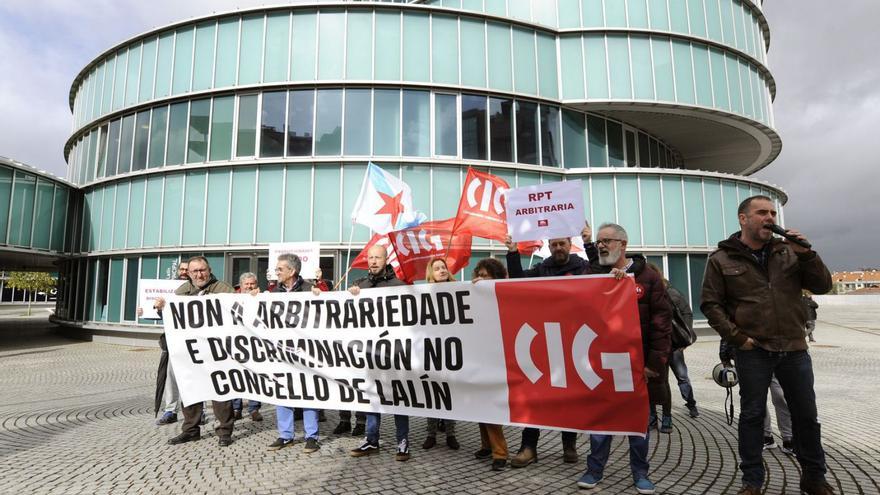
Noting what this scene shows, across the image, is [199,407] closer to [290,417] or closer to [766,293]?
[290,417]

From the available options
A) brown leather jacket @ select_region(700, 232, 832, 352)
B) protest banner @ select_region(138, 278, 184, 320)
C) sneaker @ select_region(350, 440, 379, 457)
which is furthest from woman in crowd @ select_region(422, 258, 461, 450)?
protest banner @ select_region(138, 278, 184, 320)

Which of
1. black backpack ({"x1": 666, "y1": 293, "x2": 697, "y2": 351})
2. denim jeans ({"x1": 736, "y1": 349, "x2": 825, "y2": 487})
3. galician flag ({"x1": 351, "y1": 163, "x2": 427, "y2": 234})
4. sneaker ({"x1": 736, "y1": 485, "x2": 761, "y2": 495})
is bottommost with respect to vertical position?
sneaker ({"x1": 736, "y1": 485, "x2": 761, "y2": 495})

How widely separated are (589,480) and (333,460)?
8.32ft

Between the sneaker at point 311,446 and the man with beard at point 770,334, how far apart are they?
407cm

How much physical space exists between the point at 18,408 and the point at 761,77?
2697 cm

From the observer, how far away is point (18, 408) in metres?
7.54

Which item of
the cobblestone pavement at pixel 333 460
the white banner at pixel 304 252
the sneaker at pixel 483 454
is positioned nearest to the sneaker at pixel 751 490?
the cobblestone pavement at pixel 333 460

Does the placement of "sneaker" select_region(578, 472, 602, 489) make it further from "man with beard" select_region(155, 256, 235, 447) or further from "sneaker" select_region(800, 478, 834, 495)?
"man with beard" select_region(155, 256, 235, 447)

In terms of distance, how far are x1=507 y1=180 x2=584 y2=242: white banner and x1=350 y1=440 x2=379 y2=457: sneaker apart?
109 inches

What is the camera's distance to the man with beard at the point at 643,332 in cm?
400

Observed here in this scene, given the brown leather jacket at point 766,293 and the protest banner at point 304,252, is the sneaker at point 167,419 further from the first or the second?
the brown leather jacket at point 766,293

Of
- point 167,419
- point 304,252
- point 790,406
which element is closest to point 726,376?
point 790,406

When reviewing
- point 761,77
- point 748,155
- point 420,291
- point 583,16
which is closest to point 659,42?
point 583,16

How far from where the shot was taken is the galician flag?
8.60 meters
